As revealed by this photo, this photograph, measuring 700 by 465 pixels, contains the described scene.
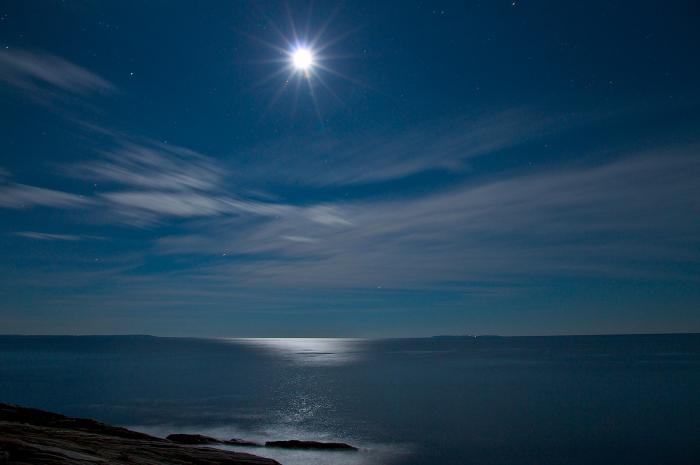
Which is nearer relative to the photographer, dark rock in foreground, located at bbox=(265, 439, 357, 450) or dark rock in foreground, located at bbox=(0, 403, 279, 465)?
dark rock in foreground, located at bbox=(0, 403, 279, 465)

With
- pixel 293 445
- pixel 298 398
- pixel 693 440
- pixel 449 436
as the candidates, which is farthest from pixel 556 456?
pixel 298 398

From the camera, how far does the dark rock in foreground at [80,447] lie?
13.9 meters

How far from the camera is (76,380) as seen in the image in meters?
100

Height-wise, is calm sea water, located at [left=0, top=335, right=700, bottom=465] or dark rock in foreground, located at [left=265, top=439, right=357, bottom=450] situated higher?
dark rock in foreground, located at [left=265, top=439, right=357, bottom=450]

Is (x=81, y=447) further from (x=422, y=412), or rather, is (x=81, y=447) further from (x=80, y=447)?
(x=422, y=412)

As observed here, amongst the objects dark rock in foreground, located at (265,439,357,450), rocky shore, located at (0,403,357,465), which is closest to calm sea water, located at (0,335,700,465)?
dark rock in foreground, located at (265,439,357,450)

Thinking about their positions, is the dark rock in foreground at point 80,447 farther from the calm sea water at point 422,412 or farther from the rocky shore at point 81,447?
the calm sea water at point 422,412

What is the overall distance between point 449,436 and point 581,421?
20.6m

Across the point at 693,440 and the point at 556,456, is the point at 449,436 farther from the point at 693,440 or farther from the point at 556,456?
the point at 693,440

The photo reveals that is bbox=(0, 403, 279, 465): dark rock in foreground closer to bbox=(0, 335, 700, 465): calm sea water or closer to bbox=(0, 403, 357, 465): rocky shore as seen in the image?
bbox=(0, 403, 357, 465): rocky shore

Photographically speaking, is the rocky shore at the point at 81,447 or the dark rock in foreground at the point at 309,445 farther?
the dark rock in foreground at the point at 309,445

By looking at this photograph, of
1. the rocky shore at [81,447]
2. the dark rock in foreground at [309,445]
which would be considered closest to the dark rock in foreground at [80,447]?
the rocky shore at [81,447]

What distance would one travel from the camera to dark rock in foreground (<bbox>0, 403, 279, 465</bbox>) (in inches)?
547

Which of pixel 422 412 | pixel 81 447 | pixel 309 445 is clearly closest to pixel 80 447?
pixel 81 447
